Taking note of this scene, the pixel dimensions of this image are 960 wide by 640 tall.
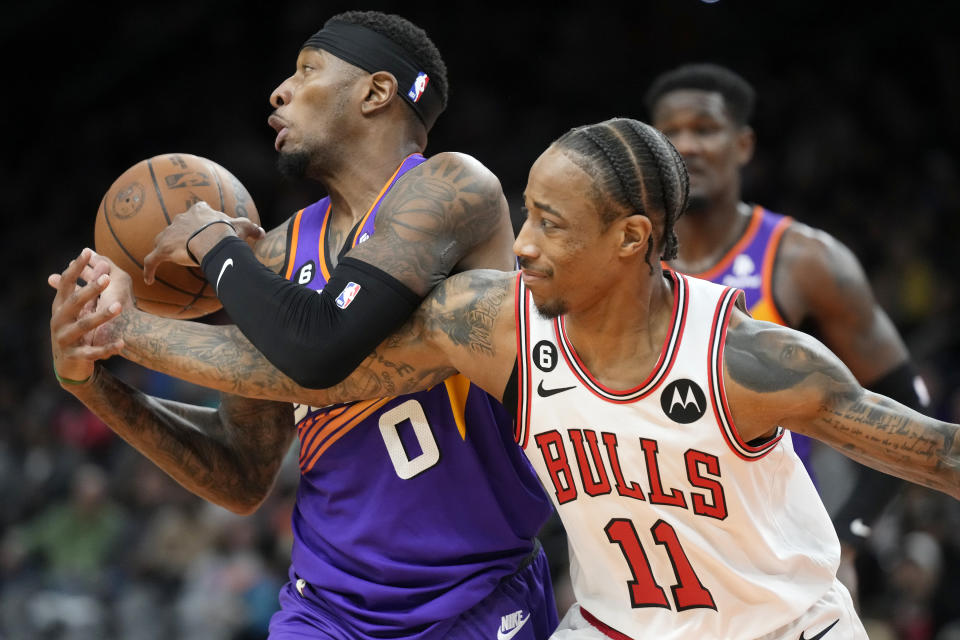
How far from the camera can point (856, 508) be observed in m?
4.67

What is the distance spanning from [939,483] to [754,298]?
217 cm

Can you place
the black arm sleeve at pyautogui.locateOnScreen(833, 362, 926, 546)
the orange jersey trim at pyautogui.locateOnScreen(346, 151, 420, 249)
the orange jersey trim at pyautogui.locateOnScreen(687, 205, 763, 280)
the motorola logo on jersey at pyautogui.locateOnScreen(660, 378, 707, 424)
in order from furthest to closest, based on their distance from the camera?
the orange jersey trim at pyautogui.locateOnScreen(687, 205, 763, 280) → the black arm sleeve at pyautogui.locateOnScreen(833, 362, 926, 546) → the orange jersey trim at pyautogui.locateOnScreen(346, 151, 420, 249) → the motorola logo on jersey at pyautogui.locateOnScreen(660, 378, 707, 424)

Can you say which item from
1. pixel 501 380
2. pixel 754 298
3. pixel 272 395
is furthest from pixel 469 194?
pixel 754 298

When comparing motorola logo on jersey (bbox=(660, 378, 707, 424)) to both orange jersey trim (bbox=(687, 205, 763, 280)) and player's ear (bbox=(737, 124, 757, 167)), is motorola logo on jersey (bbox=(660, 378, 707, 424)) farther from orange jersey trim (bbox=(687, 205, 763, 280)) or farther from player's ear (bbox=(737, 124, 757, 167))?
player's ear (bbox=(737, 124, 757, 167))


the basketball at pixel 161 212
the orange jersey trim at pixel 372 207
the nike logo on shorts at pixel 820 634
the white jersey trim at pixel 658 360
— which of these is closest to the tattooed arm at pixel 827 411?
the white jersey trim at pixel 658 360

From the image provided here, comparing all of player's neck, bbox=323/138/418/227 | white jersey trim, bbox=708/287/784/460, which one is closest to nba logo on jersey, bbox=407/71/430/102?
player's neck, bbox=323/138/418/227

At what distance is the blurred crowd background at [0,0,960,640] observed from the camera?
8.72 m

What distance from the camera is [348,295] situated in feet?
10.00

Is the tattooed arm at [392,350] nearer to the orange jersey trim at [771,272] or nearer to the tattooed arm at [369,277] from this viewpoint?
the tattooed arm at [369,277]

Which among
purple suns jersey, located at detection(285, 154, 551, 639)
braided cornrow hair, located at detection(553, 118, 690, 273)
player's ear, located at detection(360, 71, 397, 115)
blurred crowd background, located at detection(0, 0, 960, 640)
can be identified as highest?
braided cornrow hair, located at detection(553, 118, 690, 273)

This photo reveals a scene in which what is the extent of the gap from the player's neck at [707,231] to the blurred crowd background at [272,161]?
208 cm

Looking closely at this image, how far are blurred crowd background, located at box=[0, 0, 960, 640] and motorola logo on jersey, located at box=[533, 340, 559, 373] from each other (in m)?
3.91

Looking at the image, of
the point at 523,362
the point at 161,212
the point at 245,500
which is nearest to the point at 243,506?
the point at 245,500

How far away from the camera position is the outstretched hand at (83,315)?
3.25m
